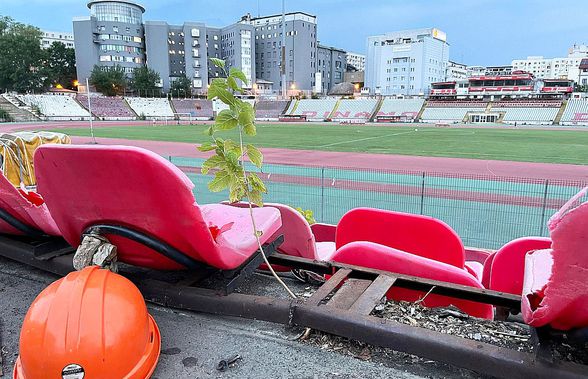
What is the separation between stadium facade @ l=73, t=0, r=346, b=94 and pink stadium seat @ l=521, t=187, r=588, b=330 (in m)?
99.4

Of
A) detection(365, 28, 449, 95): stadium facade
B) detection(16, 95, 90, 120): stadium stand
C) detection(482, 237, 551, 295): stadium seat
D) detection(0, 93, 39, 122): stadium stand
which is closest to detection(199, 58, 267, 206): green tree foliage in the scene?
detection(482, 237, 551, 295): stadium seat

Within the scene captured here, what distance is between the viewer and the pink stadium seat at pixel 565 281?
165cm

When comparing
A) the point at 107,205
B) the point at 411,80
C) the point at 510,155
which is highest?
the point at 411,80

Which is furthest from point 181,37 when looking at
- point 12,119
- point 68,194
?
point 68,194

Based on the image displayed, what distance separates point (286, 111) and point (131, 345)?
242 ft

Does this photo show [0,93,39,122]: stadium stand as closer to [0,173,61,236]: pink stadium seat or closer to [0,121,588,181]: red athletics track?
[0,121,588,181]: red athletics track

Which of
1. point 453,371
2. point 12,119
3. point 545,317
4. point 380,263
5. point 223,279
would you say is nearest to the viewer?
point 545,317

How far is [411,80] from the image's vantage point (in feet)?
360

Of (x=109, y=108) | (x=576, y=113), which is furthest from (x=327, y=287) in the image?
(x=109, y=108)

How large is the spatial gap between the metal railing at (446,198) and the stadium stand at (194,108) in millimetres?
64180

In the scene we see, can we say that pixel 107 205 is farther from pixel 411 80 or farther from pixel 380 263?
pixel 411 80

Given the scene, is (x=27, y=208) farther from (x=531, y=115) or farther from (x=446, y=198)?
(x=531, y=115)

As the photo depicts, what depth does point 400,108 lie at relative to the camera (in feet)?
217

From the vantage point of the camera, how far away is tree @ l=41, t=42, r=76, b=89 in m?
86.6
